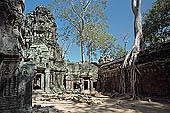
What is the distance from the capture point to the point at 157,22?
1453cm

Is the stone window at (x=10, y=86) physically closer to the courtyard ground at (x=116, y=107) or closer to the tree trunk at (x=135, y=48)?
the courtyard ground at (x=116, y=107)

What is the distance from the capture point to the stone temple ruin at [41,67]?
130 inches

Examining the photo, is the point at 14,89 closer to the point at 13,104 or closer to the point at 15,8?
the point at 13,104

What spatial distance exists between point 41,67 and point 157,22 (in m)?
13.2

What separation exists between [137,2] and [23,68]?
11.9 m

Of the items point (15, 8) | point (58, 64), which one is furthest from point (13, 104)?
point (58, 64)

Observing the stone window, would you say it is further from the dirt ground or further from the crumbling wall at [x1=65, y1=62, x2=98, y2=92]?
the crumbling wall at [x1=65, y1=62, x2=98, y2=92]

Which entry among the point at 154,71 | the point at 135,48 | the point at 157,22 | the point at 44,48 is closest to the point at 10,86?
the point at 154,71

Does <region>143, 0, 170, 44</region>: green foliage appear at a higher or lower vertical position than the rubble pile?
higher

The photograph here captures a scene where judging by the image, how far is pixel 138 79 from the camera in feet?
32.1

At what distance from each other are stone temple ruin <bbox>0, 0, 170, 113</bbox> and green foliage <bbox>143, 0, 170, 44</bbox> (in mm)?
5875

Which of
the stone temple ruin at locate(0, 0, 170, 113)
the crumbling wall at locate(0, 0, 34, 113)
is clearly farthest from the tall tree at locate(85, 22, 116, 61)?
the crumbling wall at locate(0, 0, 34, 113)

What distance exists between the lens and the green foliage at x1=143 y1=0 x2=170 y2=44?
44.5ft

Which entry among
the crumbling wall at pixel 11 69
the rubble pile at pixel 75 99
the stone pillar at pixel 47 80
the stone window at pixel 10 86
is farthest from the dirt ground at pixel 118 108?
the stone pillar at pixel 47 80
